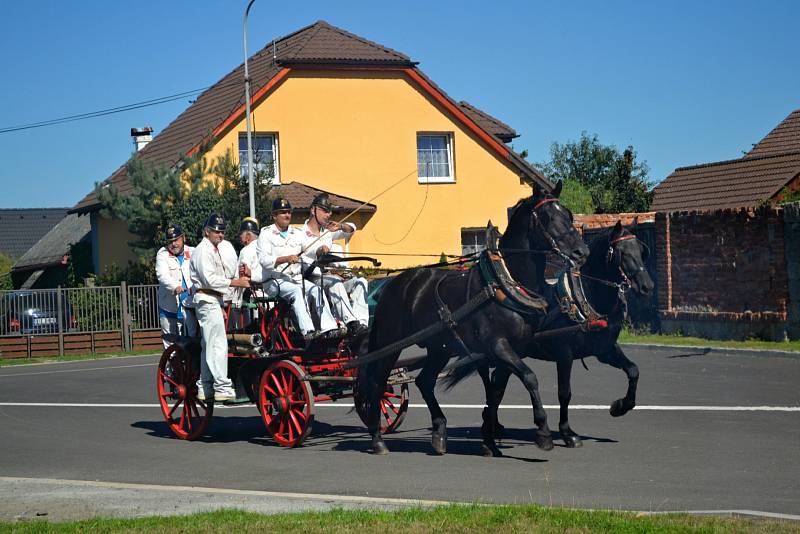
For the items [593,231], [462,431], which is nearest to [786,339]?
[593,231]

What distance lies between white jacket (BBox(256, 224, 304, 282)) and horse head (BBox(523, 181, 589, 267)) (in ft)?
9.66

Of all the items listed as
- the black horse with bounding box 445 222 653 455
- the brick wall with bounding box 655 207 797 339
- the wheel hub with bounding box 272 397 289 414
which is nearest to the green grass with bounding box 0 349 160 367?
the brick wall with bounding box 655 207 797 339

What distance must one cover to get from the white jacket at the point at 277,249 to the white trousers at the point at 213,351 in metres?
0.73

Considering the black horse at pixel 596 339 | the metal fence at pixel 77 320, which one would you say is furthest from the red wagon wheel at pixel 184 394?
the metal fence at pixel 77 320

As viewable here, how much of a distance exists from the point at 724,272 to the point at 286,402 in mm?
13346

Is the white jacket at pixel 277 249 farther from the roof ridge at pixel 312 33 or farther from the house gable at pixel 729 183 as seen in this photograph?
the roof ridge at pixel 312 33

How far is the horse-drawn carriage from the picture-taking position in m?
12.0

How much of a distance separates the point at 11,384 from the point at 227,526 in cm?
1581

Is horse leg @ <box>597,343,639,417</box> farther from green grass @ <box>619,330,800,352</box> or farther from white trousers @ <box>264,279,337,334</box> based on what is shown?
green grass @ <box>619,330,800,352</box>

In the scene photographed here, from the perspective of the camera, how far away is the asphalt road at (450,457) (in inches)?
345

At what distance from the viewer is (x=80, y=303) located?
3150cm

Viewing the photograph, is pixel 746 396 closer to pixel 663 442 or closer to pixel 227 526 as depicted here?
pixel 663 442

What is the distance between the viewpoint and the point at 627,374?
11.7m

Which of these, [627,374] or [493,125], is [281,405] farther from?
[493,125]
